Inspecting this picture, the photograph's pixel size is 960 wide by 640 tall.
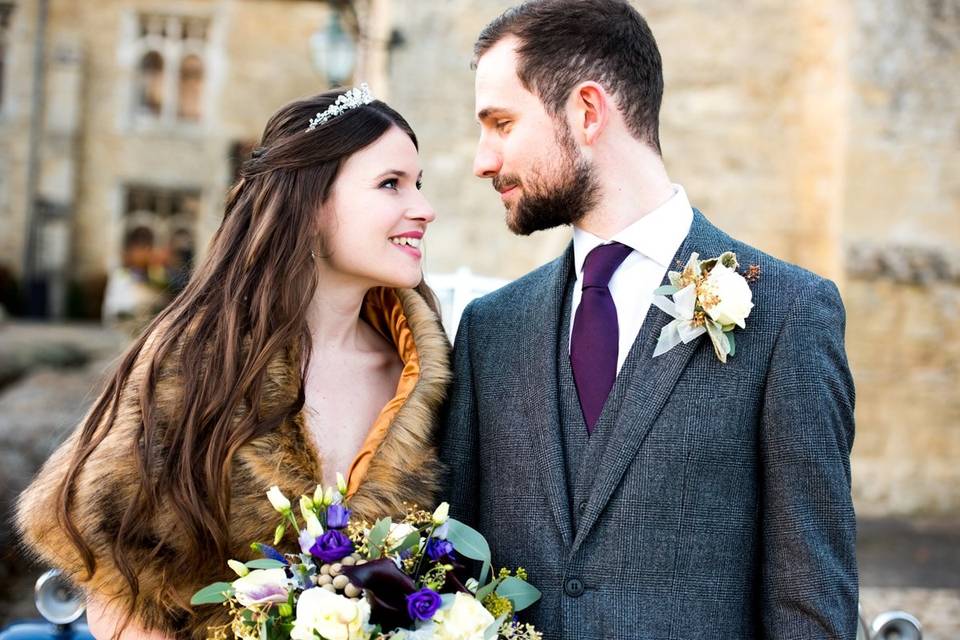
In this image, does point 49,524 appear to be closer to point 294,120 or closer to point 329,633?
point 329,633

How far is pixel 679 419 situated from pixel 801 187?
732 centimetres

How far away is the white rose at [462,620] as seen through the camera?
182cm

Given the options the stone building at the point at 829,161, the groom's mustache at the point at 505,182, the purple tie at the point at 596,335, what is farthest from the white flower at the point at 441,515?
the stone building at the point at 829,161

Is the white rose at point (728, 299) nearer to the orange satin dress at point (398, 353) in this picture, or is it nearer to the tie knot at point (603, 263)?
the tie knot at point (603, 263)

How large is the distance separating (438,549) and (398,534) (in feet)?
0.32

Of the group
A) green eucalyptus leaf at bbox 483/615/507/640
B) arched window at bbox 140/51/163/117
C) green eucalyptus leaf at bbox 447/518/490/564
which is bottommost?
green eucalyptus leaf at bbox 483/615/507/640

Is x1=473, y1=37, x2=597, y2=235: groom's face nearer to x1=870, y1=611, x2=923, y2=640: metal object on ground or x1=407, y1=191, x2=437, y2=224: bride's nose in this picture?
x1=407, y1=191, x2=437, y2=224: bride's nose

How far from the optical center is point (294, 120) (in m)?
2.67

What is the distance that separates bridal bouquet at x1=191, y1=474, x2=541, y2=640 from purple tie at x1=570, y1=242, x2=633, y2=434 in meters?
0.41

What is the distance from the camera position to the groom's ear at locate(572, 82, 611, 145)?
232 centimetres

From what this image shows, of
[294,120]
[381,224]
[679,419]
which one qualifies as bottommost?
[679,419]

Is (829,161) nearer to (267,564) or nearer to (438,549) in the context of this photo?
(438,549)

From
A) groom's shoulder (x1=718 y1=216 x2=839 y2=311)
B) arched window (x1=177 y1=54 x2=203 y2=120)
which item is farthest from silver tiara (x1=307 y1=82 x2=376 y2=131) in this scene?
arched window (x1=177 y1=54 x2=203 y2=120)

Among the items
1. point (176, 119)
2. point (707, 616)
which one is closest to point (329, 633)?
point (707, 616)
